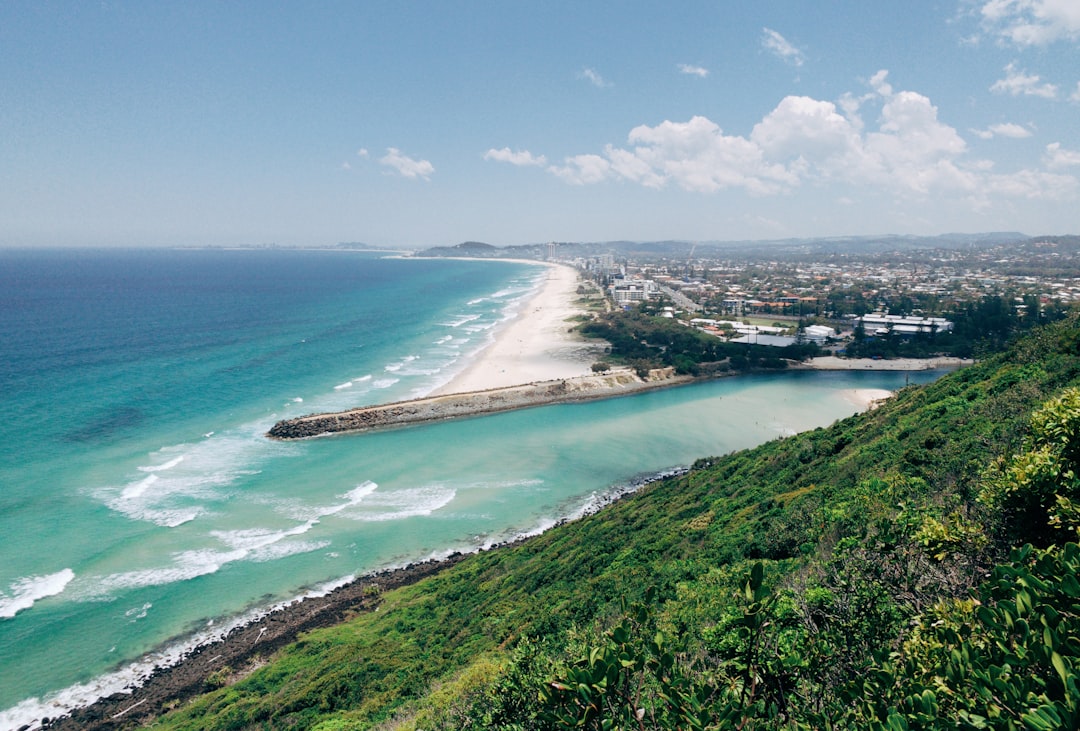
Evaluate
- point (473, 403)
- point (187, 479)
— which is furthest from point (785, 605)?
point (473, 403)

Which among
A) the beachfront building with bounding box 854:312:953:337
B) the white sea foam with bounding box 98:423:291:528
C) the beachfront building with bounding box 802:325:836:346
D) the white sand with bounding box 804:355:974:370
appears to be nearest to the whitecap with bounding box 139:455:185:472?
the white sea foam with bounding box 98:423:291:528

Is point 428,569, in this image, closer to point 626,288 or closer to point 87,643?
point 87,643

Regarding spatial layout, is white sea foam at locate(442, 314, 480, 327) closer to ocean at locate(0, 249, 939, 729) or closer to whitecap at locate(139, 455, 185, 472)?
ocean at locate(0, 249, 939, 729)

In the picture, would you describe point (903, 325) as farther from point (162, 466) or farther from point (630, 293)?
point (162, 466)

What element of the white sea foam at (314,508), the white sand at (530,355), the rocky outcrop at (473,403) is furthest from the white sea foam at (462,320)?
the white sea foam at (314,508)

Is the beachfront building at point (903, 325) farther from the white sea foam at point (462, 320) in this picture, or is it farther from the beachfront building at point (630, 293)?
the white sea foam at point (462, 320)
